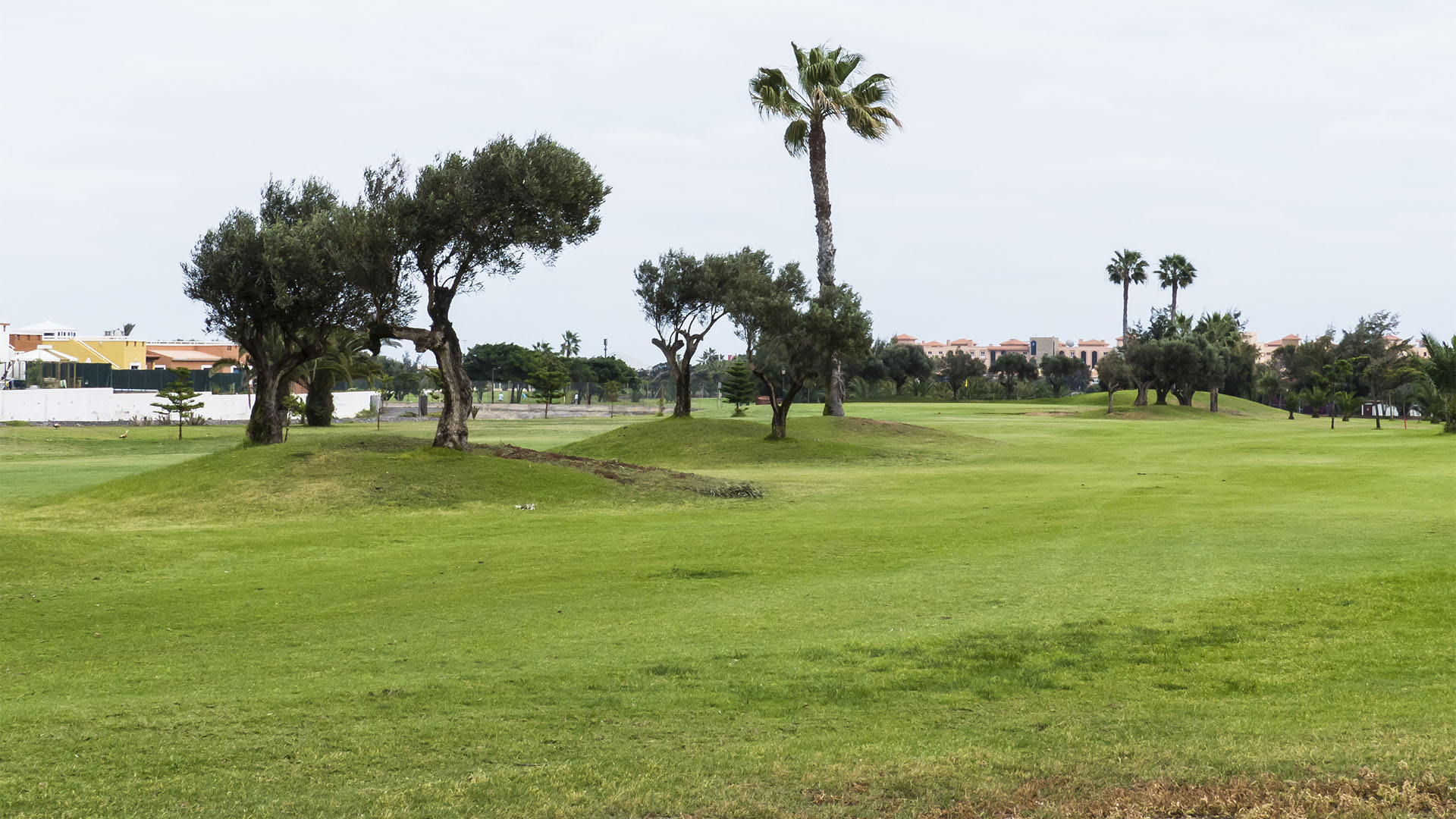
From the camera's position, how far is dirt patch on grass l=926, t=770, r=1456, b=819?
222 inches

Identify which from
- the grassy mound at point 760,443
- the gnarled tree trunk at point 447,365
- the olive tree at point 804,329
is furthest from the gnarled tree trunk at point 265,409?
the olive tree at point 804,329

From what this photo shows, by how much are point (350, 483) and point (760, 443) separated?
2029cm

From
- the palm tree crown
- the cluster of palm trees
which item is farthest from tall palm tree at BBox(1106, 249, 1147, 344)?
the palm tree crown

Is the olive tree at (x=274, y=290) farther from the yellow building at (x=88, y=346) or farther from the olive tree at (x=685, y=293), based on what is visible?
the yellow building at (x=88, y=346)

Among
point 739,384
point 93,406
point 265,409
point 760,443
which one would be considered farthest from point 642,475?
point 739,384

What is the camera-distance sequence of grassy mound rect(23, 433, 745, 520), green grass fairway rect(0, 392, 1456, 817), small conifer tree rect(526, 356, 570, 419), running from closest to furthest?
green grass fairway rect(0, 392, 1456, 817), grassy mound rect(23, 433, 745, 520), small conifer tree rect(526, 356, 570, 419)

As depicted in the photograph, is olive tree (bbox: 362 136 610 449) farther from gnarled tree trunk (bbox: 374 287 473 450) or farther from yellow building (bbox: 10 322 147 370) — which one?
yellow building (bbox: 10 322 147 370)

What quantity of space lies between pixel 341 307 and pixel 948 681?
30.8m

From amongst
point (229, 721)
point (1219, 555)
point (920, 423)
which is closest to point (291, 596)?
point (229, 721)

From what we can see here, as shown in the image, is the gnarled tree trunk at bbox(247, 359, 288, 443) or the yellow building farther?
the yellow building

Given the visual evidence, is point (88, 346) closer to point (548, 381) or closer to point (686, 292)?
point (548, 381)

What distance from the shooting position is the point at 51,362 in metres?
88.1

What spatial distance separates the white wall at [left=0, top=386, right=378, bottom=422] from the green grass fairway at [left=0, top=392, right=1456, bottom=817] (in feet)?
177

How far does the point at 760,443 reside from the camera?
4256 cm
